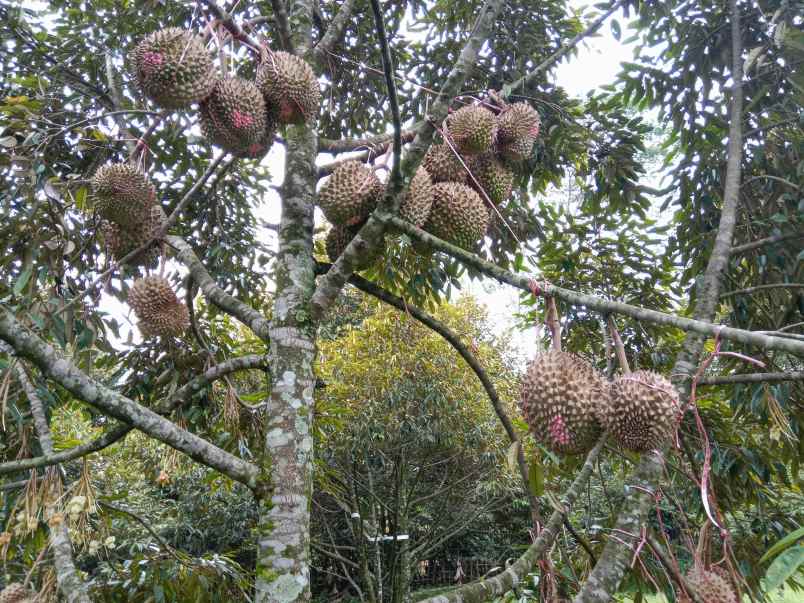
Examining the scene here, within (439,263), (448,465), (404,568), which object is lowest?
(404,568)

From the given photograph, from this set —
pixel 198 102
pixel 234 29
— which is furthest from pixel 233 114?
pixel 234 29

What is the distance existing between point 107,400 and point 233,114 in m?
0.75

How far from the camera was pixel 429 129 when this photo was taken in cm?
123

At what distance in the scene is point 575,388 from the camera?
1111 millimetres

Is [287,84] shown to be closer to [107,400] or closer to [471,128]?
[471,128]

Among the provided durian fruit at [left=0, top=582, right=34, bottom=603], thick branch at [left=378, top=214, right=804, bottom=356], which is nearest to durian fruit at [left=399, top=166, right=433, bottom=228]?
thick branch at [left=378, top=214, right=804, bottom=356]

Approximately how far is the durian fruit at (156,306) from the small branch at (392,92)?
36.3 inches

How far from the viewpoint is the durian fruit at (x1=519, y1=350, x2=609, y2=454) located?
1.11 metres

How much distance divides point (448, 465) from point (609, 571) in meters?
6.08

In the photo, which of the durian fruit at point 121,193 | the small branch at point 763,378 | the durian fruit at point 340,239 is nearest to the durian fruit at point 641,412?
the small branch at point 763,378

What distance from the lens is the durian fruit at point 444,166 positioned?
165cm

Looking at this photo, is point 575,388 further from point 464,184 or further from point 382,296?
point 464,184

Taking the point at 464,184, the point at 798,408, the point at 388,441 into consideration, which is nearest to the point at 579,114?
the point at 464,184

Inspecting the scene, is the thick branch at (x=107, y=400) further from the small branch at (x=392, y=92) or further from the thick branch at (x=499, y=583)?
the small branch at (x=392, y=92)
